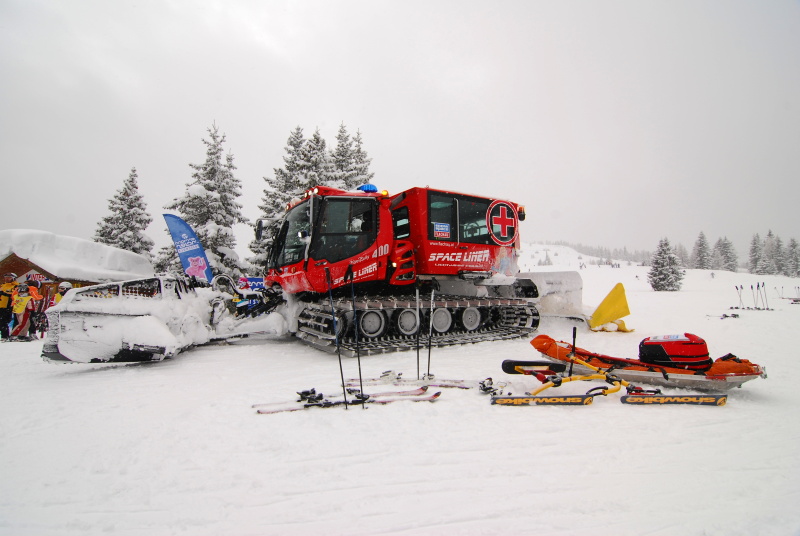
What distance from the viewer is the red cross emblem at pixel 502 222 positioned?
30.9 feet

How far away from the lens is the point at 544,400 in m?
4.01

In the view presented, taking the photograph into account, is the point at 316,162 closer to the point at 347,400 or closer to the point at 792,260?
the point at 347,400

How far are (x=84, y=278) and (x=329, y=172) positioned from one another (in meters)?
14.0

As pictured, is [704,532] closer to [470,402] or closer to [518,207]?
[470,402]

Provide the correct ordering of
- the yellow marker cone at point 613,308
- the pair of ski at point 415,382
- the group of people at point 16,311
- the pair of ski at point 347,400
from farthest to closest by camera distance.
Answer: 1. the group of people at point 16,311
2. the yellow marker cone at point 613,308
3. the pair of ski at point 415,382
4. the pair of ski at point 347,400

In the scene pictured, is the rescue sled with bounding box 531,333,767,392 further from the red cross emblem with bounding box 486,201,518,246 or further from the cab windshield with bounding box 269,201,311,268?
the cab windshield with bounding box 269,201,311,268

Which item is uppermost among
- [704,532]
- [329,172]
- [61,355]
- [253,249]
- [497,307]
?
[329,172]

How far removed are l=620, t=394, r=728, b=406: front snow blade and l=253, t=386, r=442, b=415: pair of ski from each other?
204cm

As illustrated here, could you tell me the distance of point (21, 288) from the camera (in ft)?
34.6

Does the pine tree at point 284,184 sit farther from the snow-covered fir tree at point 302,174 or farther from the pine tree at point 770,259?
the pine tree at point 770,259

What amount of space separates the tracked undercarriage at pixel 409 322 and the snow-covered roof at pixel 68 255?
61.8ft

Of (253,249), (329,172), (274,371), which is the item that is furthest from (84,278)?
(274,371)

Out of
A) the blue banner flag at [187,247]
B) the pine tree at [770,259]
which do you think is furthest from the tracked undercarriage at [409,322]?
the pine tree at [770,259]

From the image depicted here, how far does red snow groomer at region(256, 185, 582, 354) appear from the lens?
7426mm
